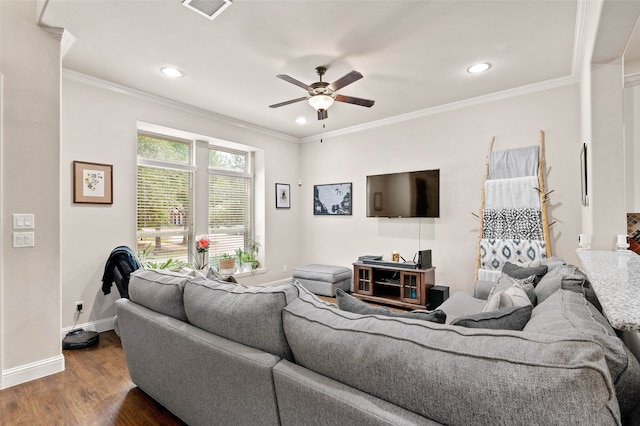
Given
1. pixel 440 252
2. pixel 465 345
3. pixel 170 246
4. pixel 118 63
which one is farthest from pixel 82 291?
pixel 440 252

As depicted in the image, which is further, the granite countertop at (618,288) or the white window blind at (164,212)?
the white window blind at (164,212)

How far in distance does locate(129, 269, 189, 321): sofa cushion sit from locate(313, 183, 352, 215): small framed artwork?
12.1 feet

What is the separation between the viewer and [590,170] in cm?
250

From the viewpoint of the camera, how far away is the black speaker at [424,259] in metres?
4.12

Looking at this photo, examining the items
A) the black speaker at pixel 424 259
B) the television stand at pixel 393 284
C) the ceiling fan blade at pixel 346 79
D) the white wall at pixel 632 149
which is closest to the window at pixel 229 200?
the television stand at pixel 393 284

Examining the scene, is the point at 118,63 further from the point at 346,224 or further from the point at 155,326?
the point at 346,224

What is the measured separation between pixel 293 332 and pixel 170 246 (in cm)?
368

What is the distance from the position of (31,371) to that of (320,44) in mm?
3576

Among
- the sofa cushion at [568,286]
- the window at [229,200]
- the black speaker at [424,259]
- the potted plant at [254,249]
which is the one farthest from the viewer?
the potted plant at [254,249]

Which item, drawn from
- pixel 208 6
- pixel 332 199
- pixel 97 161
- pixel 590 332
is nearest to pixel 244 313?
pixel 590 332

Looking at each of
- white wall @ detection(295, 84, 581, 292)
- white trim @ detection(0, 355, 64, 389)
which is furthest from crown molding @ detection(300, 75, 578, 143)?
white trim @ detection(0, 355, 64, 389)

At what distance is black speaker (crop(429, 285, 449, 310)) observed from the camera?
13.1 feet

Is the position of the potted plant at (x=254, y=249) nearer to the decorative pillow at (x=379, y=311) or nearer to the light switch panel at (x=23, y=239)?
the light switch panel at (x=23, y=239)

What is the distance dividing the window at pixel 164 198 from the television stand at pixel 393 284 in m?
2.61
